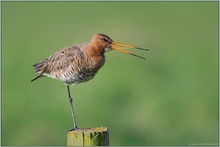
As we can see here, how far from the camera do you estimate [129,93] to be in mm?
12414

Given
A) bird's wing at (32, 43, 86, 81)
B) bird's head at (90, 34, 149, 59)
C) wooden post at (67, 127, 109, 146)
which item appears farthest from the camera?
bird's wing at (32, 43, 86, 81)

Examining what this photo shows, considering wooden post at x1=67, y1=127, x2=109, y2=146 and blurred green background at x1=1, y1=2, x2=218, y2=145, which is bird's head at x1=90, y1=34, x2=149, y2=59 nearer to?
wooden post at x1=67, y1=127, x2=109, y2=146

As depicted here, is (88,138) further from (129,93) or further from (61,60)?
(129,93)

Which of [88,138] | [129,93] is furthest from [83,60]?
[129,93]

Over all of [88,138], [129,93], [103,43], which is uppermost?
[103,43]

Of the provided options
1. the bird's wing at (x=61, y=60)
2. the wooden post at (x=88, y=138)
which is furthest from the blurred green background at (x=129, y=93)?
the wooden post at (x=88, y=138)

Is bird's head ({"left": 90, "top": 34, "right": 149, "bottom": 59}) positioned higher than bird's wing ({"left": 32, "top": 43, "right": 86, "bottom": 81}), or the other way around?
bird's head ({"left": 90, "top": 34, "right": 149, "bottom": 59})

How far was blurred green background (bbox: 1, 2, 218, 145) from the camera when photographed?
11602 millimetres

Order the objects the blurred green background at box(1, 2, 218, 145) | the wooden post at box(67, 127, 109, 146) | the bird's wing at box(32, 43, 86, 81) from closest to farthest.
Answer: the wooden post at box(67, 127, 109, 146) < the bird's wing at box(32, 43, 86, 81) < the blurred green background at box(1, 2, 218, 145)

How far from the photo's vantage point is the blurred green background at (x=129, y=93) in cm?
1160

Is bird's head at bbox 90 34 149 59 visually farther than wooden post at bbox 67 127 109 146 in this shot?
Yes

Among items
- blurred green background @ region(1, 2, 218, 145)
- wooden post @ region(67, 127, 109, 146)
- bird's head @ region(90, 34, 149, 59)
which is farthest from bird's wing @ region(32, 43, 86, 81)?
blurred green background @ region(1, 2, 218, 145)

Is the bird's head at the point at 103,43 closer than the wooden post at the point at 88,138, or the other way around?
the wooden post at the point at 88,138

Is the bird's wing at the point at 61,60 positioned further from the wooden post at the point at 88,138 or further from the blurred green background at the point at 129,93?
the blurred green background at the point at 129,93
